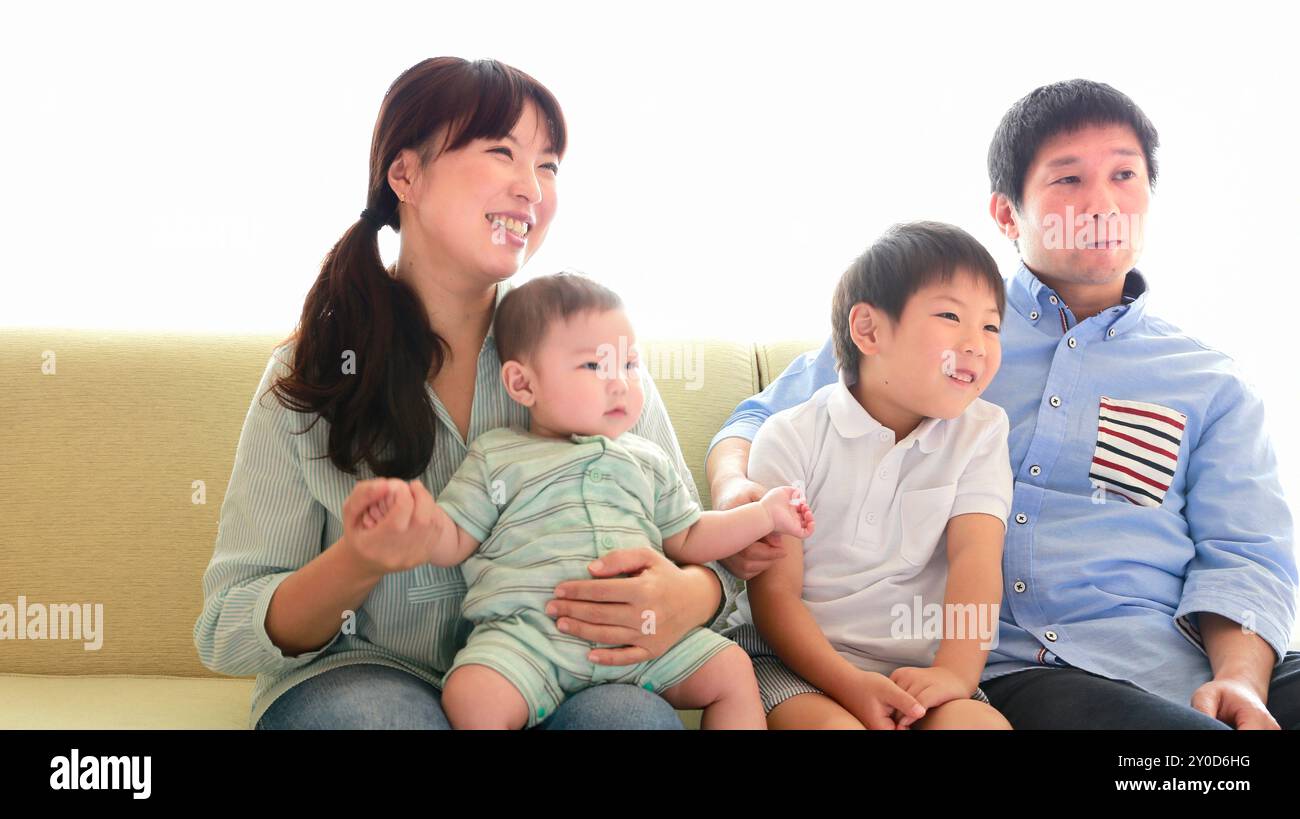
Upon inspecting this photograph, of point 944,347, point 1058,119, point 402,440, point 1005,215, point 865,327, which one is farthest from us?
point 1005,215

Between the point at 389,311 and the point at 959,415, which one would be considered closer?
the point at 389,311

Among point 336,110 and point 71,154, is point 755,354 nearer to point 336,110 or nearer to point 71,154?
point 336,110

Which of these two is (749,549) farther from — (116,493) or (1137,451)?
(116,493)

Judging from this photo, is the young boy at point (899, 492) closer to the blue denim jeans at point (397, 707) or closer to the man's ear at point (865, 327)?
the man's ear at point (865, 327)

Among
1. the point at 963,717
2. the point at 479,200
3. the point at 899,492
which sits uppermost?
the point at 479,200

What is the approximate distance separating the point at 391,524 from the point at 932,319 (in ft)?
2.68

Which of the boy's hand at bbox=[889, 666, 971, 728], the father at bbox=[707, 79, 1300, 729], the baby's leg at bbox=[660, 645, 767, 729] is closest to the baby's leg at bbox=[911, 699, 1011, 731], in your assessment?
the boy's hand at bbox=[889, 666, 971, 728]

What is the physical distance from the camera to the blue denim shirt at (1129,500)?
1549 millimetres

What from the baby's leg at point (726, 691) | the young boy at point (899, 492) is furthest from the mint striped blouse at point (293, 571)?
the young boy at point (899, 492)

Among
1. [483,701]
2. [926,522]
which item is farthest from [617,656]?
[926,522]

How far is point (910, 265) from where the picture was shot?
1557mm

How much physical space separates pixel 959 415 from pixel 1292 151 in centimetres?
159
